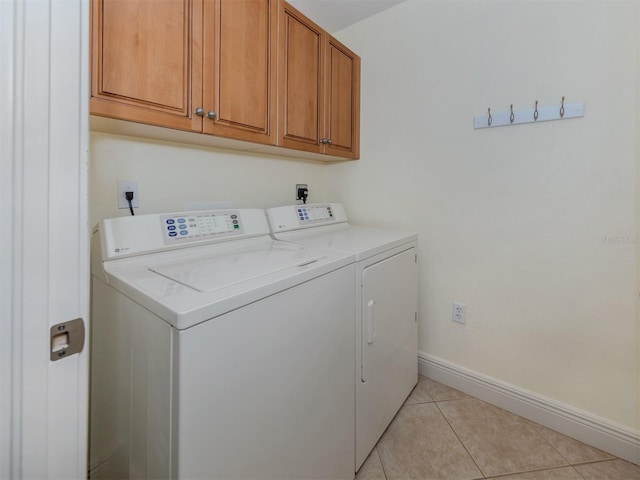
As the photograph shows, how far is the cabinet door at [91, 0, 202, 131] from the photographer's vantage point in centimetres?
98

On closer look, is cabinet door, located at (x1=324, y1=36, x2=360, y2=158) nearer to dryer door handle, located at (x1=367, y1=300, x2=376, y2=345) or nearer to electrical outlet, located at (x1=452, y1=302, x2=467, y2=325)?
dryer door handle, located at (x1=367, y1=300, x2=376, y2=345)

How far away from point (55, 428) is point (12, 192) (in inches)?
17.0

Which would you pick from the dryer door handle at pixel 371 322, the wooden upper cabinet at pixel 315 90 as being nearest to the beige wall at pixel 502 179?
the wooden upper cabinet at pixel 315 90

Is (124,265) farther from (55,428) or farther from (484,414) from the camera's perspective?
(484,414)

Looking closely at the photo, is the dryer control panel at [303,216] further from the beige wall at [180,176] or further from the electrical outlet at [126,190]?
the electrical outlet at [126,190]

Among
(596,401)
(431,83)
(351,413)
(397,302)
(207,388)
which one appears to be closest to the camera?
(207,388)

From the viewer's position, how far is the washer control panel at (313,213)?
1.85 m

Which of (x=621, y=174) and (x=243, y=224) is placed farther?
(x=243, y=224)

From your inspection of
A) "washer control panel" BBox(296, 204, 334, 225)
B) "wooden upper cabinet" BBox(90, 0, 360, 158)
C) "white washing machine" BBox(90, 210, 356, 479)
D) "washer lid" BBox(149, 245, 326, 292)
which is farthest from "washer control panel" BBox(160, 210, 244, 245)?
"washer control panel" BBox(296, 204, 334, 225)

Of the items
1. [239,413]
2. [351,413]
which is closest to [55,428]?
[239,413]

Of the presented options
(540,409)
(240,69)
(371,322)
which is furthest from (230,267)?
(540,409)

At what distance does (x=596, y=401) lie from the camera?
4.86 feet

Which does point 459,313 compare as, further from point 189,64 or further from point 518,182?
point 189,64

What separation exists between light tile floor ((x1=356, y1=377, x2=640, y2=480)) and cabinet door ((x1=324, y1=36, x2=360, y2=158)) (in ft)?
5.55
